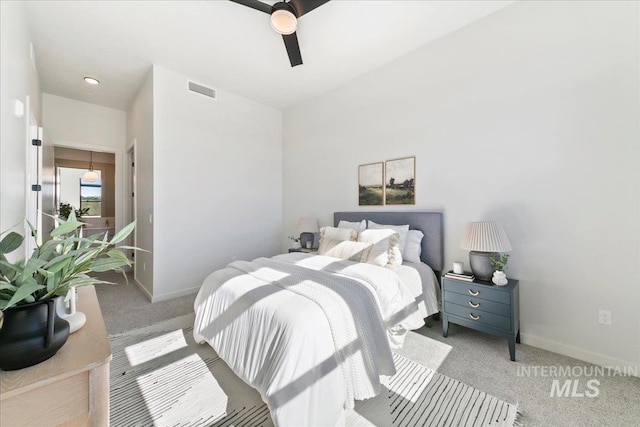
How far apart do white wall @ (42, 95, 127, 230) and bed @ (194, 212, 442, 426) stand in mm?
4204

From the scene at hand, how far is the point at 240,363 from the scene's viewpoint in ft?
5.65

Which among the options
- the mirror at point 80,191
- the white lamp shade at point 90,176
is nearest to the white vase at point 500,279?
the white lamp shade at point 90,176

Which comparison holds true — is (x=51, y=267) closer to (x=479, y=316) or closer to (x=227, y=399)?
(x=227, y=399)

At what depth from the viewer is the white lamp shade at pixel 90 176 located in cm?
634

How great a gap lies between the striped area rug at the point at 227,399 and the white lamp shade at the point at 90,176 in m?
6.08

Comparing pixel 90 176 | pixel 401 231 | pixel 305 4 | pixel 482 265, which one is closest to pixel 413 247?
pixel 401 231

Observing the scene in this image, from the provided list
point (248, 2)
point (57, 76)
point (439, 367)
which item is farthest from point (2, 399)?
point (57, 76)

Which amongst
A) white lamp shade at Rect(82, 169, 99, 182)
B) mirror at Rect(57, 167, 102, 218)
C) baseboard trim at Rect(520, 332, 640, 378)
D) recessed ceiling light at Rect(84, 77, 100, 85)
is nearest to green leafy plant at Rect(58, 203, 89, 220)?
mirror at Rect(57, 167, 102, 218)

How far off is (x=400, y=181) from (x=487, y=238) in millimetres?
1308

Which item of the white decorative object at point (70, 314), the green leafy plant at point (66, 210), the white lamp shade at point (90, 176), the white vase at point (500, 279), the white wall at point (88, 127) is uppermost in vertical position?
the white wall at point (88, 127)

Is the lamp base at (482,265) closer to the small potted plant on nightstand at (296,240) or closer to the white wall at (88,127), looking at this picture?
the small potted plant on nightstand at (296,240)

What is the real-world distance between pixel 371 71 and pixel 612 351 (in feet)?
12.6

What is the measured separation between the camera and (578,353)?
2.15 m

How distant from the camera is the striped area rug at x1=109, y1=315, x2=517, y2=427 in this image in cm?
155
